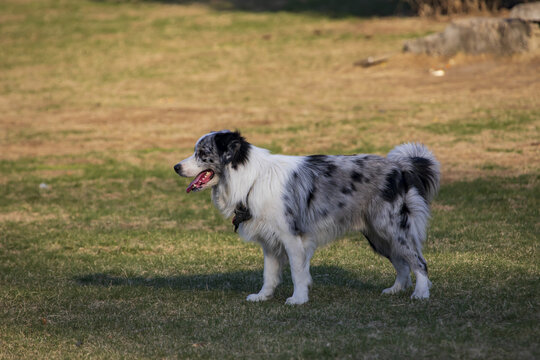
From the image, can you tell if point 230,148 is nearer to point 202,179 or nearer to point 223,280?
point 202,179

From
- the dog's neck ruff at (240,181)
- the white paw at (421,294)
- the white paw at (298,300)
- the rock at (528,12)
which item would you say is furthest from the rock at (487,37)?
the white paw at (298,300)

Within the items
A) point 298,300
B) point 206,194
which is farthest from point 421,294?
point 206,194

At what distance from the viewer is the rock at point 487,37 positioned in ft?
74.9

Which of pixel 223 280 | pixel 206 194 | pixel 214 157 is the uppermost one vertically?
pixel 214 157

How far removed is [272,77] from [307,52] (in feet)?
10.5

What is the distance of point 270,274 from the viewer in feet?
26.6

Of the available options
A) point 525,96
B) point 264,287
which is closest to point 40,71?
point 525,96

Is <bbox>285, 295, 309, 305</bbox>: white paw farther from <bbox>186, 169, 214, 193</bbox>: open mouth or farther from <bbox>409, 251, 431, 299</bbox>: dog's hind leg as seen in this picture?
<bbox>186, 169, 214, 193</bbox>: open mouth

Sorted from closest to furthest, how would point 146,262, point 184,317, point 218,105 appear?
1. point 184,317
2. point 146,262
3. point 218,105

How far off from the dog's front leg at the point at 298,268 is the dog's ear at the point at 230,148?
39.8 inches

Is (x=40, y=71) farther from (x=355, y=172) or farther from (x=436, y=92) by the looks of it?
(x=355, y=172)

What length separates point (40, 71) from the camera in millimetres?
31125

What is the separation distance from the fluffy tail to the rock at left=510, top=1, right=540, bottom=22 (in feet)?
52.2

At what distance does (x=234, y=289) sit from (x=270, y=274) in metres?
0.86
